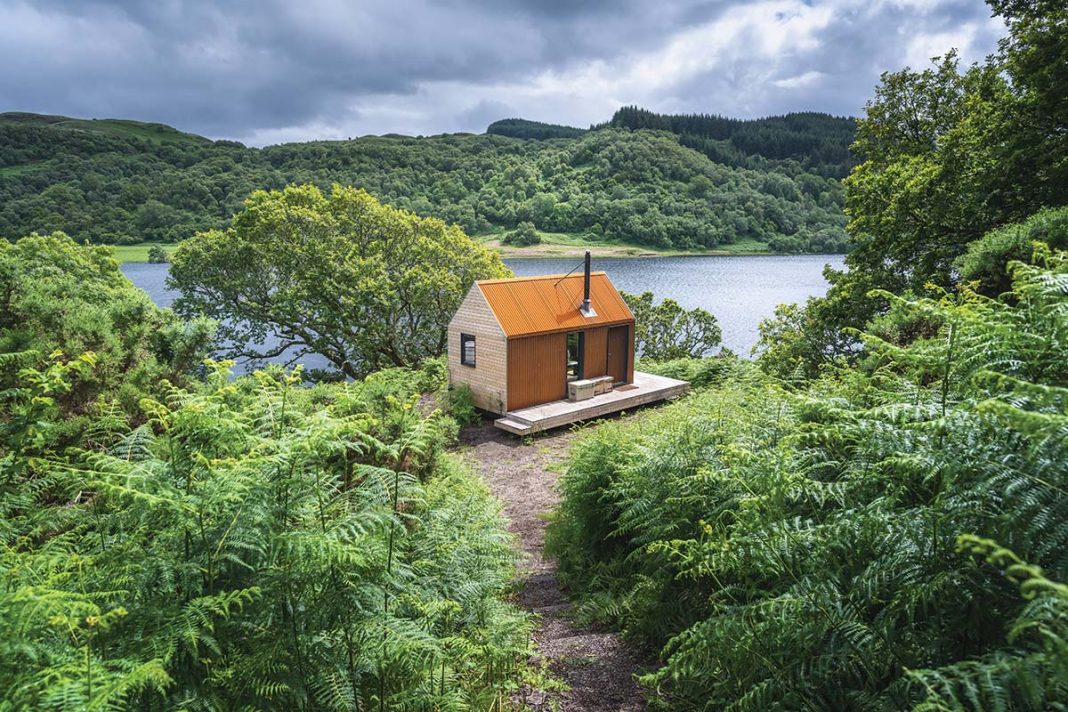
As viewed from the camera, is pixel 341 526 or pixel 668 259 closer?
pixel 341 526

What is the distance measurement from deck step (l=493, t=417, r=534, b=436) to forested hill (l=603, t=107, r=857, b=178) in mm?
91995

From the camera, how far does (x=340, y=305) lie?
22.4 meters

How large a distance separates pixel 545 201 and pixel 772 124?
77.8 m

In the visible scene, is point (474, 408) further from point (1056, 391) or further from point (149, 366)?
point (1056, 391)

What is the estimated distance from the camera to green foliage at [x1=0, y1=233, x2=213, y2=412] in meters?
7.91

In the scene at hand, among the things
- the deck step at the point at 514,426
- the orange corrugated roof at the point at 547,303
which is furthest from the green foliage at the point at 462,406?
the orange corrugated roof at the point at 547,303

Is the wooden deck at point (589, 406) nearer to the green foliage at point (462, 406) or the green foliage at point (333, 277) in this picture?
the green foliage at point (462, 406)

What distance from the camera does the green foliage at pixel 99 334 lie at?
791 cm

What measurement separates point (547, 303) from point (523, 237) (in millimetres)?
52997

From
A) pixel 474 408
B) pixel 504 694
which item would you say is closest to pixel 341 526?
pixel 504 694

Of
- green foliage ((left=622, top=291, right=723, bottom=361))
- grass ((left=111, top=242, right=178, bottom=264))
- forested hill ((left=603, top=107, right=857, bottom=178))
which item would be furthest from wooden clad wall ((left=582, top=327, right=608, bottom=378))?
forested hill ((left=603, top=107, right=857, bottom=178))

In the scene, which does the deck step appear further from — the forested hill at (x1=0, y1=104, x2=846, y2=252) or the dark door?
the forested hill at (x1=0, y1=104, x2=846, y2=252)

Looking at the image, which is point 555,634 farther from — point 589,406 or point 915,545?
point 589,406

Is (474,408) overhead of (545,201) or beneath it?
beneath
